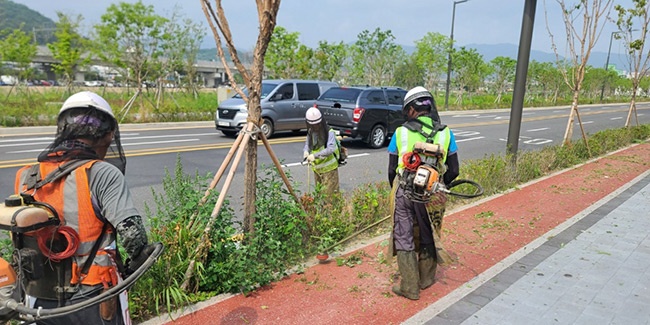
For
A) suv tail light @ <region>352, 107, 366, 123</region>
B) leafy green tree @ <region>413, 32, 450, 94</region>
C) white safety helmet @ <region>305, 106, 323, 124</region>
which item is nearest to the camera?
white safety helmet @ <region>305, 106, 323, 124</region>

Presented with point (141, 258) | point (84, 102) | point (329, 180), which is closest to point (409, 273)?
point (329, 180)

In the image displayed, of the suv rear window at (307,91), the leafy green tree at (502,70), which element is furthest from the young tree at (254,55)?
the leafy green tree at (502,70)

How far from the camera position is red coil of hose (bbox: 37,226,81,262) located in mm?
1967

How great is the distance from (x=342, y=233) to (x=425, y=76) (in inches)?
1405

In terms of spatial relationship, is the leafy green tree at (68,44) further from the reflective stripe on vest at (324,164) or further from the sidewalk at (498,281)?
the sidewalk at (498,281)

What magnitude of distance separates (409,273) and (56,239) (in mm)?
2791

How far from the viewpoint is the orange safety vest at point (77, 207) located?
2002mm

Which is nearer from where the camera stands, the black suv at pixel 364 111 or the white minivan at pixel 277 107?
the black suv at pixel 364 111

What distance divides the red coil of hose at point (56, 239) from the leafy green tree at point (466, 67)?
36.9m

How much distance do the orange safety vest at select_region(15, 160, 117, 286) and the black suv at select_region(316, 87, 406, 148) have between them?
11094mm

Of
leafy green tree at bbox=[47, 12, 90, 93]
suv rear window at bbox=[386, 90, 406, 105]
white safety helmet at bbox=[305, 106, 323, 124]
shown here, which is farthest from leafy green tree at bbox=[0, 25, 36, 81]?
white safety helmet at bbox=[305, 106, 323, 124]

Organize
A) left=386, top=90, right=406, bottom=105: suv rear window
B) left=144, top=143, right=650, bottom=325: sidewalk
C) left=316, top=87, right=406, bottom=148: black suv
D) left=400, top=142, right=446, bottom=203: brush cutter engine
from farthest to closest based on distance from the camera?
left=386, top=90, right=406, bottom=105: suv rear window < left=316, top=87, right=406, bottom=148: black suv < left=144, top=143, right=650, bottom=325: sidewalk < left=400, top=142, right=446, bottom=203: brush cutter engine

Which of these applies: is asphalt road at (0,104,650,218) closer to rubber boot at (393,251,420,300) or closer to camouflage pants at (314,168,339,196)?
camouflage pants at (314,168,339,196)

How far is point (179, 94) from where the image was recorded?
29.2 meters
